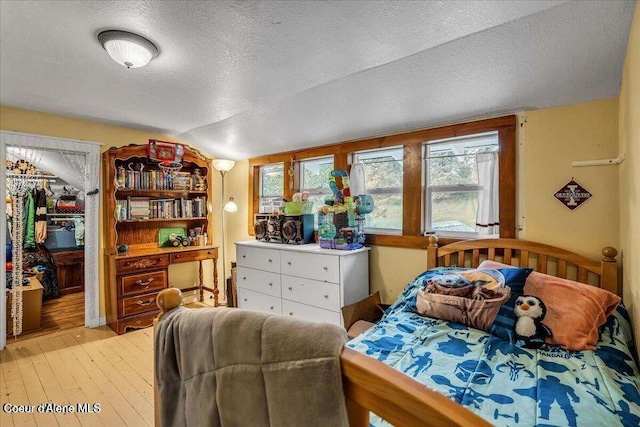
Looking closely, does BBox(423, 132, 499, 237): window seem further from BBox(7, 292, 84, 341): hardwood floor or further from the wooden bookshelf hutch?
BBox(7, 292, 84, 341): hardwood floor

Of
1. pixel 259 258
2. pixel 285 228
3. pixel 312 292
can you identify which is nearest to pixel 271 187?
pixel 285 228

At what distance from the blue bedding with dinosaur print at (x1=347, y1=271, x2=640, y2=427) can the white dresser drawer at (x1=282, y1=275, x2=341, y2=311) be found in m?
0.85

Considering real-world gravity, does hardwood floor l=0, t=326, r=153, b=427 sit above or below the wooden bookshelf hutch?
below

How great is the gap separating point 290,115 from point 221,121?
84 cm

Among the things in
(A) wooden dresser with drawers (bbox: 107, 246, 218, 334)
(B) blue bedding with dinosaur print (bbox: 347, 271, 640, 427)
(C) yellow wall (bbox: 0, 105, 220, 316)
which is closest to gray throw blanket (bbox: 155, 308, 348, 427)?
(B) blue bedding with dinosaur print (bbox: 347, 271, 640, 427)

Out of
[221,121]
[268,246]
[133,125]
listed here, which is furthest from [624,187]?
[133,125]

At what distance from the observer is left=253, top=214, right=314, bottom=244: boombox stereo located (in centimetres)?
324

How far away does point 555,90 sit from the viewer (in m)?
1.98

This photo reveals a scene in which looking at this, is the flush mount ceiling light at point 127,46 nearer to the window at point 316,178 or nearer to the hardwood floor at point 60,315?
the window at point 316,178

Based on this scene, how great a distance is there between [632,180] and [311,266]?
217 cm

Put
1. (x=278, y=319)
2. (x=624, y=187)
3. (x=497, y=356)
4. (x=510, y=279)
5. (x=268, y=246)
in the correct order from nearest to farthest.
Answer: (x=278, y=319), (x=497, y=356), (x=624, y=187), (x=510, y=279), (x=268, y=246)

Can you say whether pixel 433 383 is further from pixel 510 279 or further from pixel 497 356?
pixel 510 279

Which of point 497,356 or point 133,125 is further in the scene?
point 133,125

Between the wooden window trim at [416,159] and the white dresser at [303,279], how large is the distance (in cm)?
48
